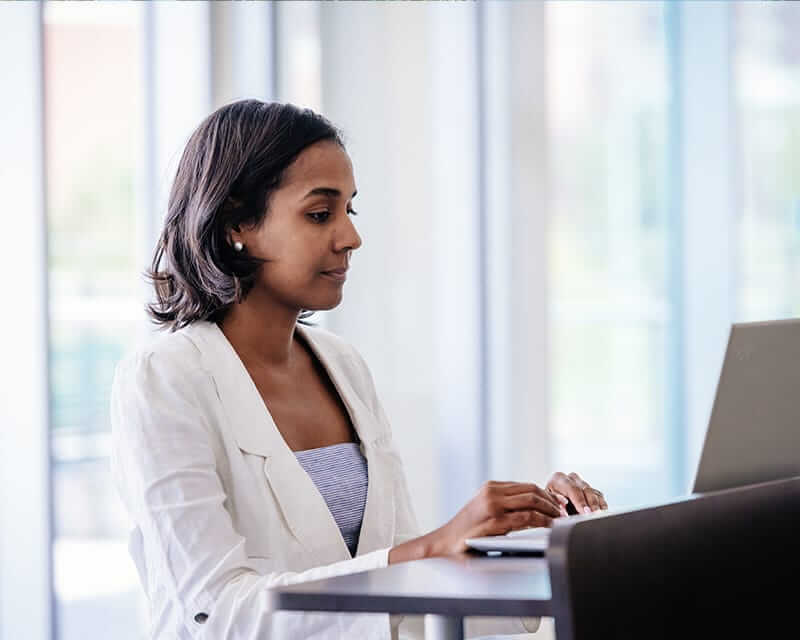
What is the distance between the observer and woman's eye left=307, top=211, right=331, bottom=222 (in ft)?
6.38

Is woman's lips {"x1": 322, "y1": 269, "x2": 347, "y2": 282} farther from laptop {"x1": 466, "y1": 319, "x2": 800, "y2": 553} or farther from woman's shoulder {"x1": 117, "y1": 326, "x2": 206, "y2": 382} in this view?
laptop {"x1": 466, "y1": 319, "x2": 800, "y2": 553}

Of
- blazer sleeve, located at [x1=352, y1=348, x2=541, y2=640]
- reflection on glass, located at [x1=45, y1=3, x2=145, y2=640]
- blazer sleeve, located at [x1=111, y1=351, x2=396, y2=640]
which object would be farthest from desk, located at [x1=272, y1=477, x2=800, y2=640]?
reflection on glass, located at [x1=45, y1=3, x2=145, y2=640]

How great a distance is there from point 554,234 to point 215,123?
72.9 inches

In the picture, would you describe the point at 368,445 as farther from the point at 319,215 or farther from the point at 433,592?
the point at 433,592

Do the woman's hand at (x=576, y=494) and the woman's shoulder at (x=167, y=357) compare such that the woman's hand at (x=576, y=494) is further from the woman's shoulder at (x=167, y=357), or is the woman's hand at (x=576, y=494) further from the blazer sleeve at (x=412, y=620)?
the woman's shoulder at (x=167, y=357)

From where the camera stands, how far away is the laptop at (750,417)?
56.8 inches

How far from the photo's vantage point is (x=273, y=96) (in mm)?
2793

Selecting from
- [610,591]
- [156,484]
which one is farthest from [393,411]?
[610,591]

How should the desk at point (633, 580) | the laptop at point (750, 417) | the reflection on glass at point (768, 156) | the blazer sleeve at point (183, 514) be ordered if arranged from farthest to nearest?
the reflection on glass at point (768, 156)
the blazer sleeve at point (183, 514)
the laptop at point (750, 417)
the desk at point (633, 580)

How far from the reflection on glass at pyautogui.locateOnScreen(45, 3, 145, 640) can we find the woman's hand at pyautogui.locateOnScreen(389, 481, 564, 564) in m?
1.06

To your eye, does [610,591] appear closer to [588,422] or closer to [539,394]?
[539,394]

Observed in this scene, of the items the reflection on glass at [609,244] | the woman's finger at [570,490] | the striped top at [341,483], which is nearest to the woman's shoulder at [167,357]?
the striped top at [341,483]

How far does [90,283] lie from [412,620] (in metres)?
0.99

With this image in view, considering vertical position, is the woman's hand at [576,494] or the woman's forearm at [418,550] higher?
the woman's hand at [576,494]
